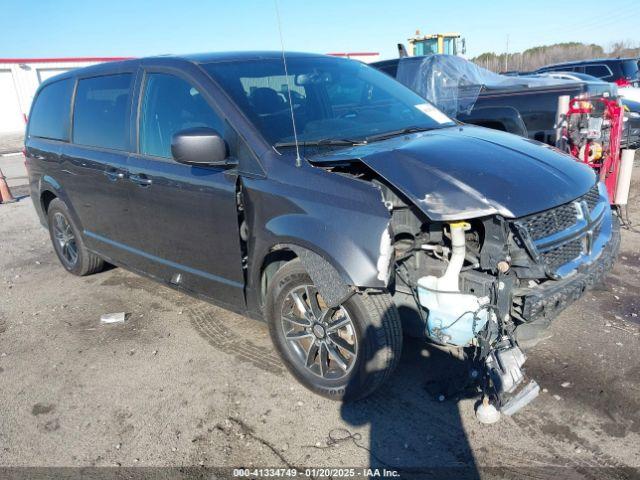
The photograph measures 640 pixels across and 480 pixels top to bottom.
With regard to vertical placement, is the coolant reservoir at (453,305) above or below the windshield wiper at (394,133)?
below

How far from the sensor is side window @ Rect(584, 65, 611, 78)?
14.4 metres

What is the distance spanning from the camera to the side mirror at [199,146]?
295 cm

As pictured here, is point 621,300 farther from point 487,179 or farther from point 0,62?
point 0,62

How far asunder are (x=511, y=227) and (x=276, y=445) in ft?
5.43

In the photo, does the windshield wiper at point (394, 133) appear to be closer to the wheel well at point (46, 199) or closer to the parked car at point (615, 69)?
the wheel well at point (46, 199)

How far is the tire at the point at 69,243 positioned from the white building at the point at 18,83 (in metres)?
28.9

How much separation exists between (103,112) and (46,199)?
70.5 inches

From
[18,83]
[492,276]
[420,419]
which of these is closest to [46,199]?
[420,419]

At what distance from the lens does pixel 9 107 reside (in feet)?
102

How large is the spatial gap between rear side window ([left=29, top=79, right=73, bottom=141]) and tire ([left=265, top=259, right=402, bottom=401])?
3.01 meters

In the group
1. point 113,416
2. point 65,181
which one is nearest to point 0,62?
point 65,181

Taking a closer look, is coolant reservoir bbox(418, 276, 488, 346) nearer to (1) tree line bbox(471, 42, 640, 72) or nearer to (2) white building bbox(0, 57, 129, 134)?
(2) white building bbox(0, 57, 129, 134)

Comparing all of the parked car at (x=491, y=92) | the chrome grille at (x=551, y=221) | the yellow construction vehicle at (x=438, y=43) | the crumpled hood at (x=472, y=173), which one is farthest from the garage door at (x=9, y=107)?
the chrome grille at (x=551, y=221)

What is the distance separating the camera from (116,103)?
4.07m
